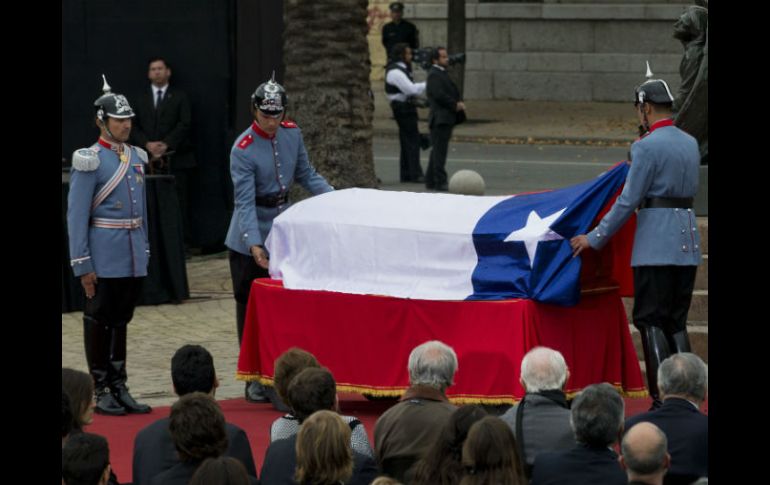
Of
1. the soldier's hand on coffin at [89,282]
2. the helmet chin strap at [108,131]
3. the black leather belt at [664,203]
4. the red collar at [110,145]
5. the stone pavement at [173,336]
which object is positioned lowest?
the stone pavement at [173,336]

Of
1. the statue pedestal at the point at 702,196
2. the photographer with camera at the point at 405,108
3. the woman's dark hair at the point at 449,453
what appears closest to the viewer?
the woman's dark hair at the point at 449,453

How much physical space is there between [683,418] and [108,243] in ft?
12.7

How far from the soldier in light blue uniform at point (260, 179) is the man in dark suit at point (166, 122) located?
4.94 metres

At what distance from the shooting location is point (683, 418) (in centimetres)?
679

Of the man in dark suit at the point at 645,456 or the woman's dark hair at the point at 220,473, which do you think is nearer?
the woman's dark hair at the point at 220,473

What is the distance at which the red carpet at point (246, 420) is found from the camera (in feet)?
28.2

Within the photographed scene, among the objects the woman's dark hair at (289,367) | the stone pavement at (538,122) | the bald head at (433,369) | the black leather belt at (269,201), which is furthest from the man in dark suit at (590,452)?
the stone pavement at (538,122)

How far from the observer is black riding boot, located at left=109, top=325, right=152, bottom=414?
9.51m

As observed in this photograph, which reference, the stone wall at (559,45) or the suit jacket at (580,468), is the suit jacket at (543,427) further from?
the stone wall at (559,45)

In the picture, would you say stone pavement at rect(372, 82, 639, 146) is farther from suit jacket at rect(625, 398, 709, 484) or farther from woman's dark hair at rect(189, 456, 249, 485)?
woman's dark hair at rect(189, 456, 249, 485)

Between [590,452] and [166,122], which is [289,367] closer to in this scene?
[590,452]

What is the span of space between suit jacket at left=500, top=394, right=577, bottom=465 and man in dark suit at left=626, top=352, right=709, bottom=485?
26 centimetres

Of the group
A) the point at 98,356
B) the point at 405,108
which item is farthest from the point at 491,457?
the point at 405,108
